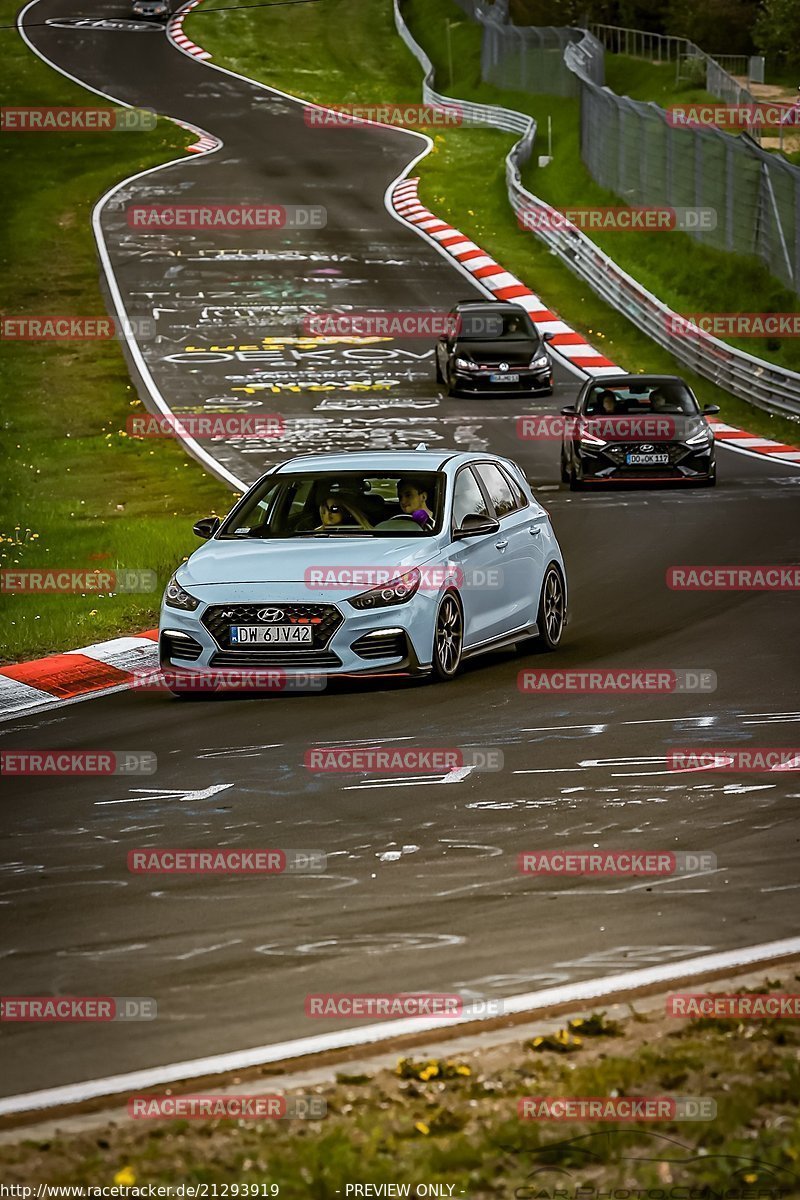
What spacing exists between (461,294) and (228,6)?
48.8 meters

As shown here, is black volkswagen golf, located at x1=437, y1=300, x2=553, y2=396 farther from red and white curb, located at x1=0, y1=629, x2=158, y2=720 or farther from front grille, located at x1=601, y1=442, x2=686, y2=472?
red and white curb, located at x1=0, y1=629, x2=158, y2=720

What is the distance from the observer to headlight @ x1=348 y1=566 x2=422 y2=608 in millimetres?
12938

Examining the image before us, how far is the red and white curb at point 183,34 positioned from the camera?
7706 cm

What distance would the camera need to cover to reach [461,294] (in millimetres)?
41000

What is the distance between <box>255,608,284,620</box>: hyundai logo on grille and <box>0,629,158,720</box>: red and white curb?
1546mm

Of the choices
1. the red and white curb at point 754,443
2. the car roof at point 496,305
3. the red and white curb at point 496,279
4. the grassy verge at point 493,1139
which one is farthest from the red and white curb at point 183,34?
the grassy verge at point 493,1139

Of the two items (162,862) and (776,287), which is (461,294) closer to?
(776,287)

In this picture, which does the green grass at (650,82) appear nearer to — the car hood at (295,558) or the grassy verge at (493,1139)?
the car hood at (295,558)

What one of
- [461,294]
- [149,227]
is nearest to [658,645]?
[461,294]

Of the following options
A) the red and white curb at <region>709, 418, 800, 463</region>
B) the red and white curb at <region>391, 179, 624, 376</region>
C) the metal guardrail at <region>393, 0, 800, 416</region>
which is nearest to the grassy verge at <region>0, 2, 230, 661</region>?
the red and white curb at <region>391, 179, 624, 376</region>

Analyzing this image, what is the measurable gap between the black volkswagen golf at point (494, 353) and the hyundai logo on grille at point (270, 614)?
2065cm

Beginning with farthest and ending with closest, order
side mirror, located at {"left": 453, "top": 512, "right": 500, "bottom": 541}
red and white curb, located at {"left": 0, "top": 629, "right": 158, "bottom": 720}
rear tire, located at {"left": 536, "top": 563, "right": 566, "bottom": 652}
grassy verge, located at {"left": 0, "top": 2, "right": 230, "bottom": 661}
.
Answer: grassy verge, located at {"left": 0, "top": 2, "right": 230, "bottom": 661} → rear tire, located at {"left": 536, "top": 563, "right": 566, "bottom": 652} → side mirror, located at {"left": 453, "top": 512, "right": 500, "bottom": 541} → red and white curb, located at {"left": 0, "top": 629, "right": 158, "bottom": 720}

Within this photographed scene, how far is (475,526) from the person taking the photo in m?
14.0

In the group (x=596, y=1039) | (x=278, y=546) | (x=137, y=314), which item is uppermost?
(x=596, y=1039)
